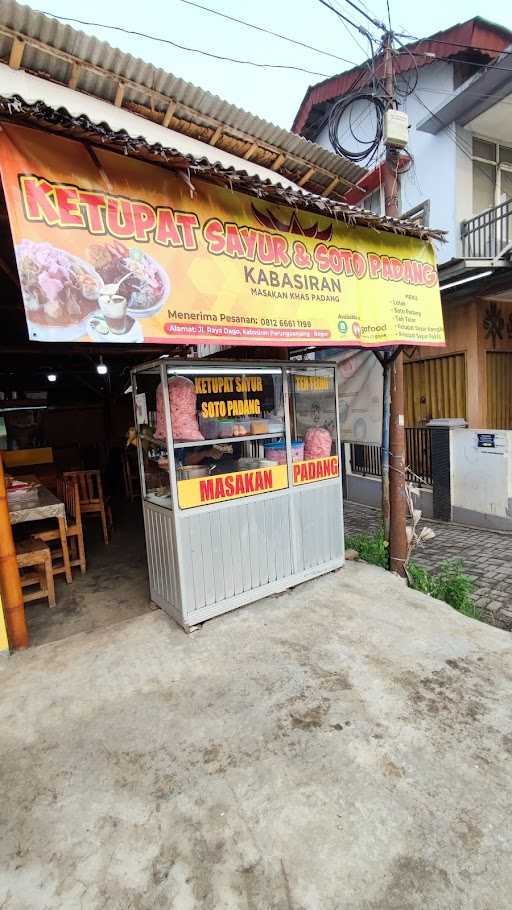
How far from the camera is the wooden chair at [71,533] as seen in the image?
4750 mm

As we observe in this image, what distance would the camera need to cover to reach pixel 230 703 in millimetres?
2676

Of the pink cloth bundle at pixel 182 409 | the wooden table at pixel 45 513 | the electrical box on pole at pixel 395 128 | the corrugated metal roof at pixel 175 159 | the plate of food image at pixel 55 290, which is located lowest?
the wooden table at pixel 45 513

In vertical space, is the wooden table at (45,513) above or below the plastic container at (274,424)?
below

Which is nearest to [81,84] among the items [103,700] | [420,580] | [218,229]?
[218,229]

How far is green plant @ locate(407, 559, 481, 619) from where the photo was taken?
4586 mm

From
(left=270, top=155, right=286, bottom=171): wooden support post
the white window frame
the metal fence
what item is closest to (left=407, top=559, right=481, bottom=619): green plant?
the metal fence

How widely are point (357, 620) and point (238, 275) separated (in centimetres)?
293

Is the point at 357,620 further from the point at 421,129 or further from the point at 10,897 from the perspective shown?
the point at 421,129

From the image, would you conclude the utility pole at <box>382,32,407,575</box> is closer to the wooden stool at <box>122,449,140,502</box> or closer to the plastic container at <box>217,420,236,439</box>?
the plastic container at <box>217,420,236,439</box>

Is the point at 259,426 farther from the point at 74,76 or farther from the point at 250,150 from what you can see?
the point at 74,76

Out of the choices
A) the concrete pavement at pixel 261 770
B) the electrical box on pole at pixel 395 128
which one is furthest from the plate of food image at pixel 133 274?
the electrical box on pole at pixel 395 128

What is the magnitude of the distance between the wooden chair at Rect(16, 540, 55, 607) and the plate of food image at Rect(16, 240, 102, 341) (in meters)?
2.58

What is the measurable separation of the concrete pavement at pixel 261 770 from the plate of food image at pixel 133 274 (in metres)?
2.46

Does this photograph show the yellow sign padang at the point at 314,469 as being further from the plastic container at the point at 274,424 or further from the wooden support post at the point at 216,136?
the wooden support post at the point at 216,136
